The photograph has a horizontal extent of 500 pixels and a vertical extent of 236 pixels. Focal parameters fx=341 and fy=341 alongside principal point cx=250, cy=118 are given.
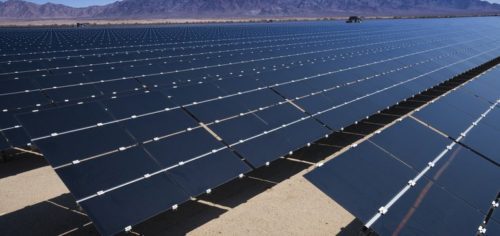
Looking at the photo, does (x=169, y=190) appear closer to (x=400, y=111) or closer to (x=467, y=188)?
(x=467, y=188)

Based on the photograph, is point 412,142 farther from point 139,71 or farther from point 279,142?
point 139,71

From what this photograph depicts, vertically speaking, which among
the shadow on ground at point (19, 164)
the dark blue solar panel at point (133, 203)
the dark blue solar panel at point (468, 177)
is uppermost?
the dark blue solar panel at point (468, 177)

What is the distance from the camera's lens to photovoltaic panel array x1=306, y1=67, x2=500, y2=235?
21.5 feet

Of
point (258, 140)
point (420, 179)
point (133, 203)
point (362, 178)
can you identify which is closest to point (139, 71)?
point (258, 140)

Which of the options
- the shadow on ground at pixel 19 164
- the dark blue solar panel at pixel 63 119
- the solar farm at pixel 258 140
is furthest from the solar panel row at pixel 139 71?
the dark blue solar panel at pixel 63 119

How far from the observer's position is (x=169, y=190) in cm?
836

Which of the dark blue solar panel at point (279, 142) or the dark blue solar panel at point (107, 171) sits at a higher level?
the dark blue solar panel at point (107, 171)

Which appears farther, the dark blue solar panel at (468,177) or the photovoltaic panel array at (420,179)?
the dark blue solar panel at (468,177)

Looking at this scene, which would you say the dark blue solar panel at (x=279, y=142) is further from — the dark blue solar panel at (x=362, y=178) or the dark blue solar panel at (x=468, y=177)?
the dark blue solar panel at (x=468, y=177)

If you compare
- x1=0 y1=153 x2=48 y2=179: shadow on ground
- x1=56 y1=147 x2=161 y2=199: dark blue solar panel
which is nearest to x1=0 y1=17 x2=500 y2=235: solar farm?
x1=56 y1=147 x2=161 y2=199: dark blue solar panel

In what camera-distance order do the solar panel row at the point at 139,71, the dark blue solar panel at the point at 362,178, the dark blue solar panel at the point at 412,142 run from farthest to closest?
the solar panel row at the point at 139,71 → the dark blue solar panel at the point at 412,142 → the dark blue solar panel at the point at 362,178

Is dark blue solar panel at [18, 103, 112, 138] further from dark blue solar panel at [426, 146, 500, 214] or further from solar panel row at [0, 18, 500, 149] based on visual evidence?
dark blue solar panel at [426, 146, 500, 214]

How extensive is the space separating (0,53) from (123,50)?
8.83 m

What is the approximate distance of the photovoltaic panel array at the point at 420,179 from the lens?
257 inches
